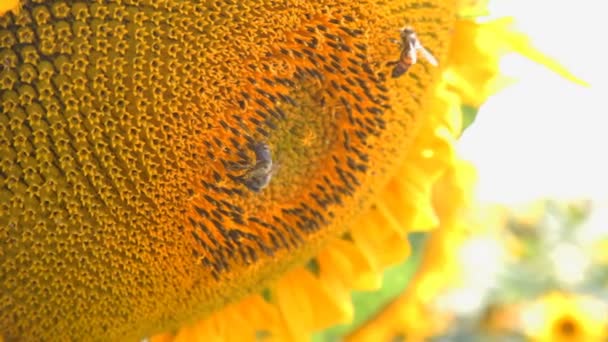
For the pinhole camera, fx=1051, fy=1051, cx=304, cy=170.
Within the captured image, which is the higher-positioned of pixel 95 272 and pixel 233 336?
pixel 95 272

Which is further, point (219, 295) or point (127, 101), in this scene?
point (219, 295)

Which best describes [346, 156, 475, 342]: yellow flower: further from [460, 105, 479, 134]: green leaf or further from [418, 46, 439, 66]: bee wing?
[418, 46, 439, 66]: bee wing

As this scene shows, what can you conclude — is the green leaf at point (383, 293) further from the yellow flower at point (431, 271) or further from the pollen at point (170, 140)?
the pollen at point (170, 140)

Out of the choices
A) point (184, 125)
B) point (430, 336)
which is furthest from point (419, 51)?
point (430, 336)

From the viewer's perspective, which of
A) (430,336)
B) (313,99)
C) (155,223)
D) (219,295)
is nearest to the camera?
(155,223)

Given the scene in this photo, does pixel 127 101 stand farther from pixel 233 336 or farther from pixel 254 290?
pixel 233 336

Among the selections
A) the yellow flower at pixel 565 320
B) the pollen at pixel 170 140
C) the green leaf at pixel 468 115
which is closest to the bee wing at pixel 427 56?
the pollen at pixel 170 140

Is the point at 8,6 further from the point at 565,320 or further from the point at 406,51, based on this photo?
the point at 565,320
